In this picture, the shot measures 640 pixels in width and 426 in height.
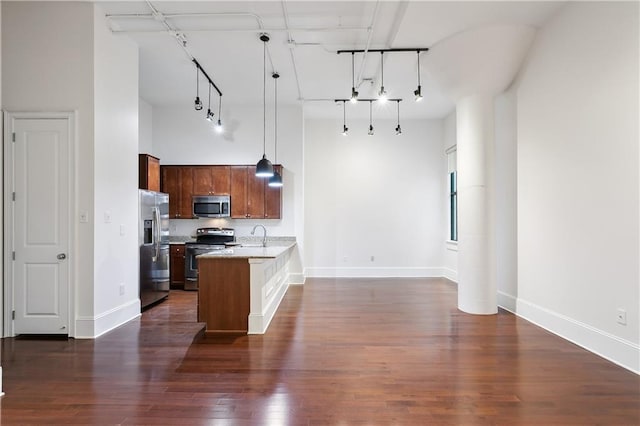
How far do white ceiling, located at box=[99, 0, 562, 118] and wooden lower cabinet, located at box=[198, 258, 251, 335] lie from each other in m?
2.71

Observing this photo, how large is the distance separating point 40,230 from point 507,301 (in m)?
5.76

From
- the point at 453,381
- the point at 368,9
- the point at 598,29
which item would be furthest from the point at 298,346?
the point at 598,29

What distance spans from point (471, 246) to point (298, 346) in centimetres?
270

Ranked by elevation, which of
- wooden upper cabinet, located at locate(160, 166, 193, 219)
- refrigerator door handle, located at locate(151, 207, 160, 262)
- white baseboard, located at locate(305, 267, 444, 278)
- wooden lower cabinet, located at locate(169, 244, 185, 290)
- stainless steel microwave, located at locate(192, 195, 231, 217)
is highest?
wooden upper cabinet, located at locate(160, 166, 193, 219)

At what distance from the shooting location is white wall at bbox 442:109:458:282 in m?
7.21

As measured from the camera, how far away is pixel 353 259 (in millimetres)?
7824

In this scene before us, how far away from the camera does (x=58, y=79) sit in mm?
3754

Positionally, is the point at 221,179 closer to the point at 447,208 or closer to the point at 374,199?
the point at 374,199

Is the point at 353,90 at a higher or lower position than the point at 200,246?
higher

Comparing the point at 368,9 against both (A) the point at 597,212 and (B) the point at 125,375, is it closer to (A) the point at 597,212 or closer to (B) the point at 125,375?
(A) the point at 597,212

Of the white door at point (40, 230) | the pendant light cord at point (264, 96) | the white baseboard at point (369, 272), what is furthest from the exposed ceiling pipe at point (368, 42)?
the white baseboard at point (369, 272)

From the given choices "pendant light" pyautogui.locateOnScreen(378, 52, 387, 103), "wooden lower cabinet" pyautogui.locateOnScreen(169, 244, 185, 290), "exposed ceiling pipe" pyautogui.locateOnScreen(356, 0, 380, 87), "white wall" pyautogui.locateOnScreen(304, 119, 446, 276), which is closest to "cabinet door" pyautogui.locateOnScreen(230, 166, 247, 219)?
"wooden lower cabinet" pyautogui.locateOnScreen(169, 244, 185, 290)

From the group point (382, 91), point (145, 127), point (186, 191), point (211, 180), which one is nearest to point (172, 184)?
point (186, 191)

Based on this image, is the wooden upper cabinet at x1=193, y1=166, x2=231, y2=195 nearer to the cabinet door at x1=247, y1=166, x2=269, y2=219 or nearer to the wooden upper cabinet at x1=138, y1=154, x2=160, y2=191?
the cabinet door at x1=247, y1=166, x2=269, y2=219
